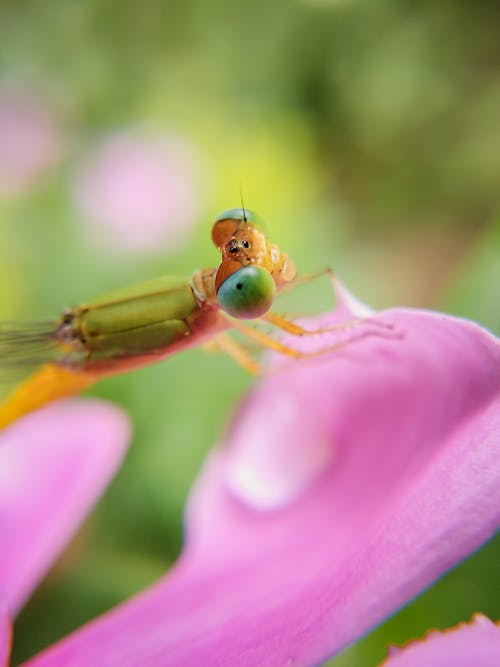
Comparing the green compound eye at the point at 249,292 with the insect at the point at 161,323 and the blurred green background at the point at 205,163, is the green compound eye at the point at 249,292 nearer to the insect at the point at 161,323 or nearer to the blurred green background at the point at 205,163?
the insect at the point at 161,323

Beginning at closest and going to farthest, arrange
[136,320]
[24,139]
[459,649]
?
[459,649], [136,320], [24,139]

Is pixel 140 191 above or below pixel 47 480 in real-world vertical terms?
above

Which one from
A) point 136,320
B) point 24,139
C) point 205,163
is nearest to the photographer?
point 136,320

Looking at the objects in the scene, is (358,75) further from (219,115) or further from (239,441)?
(239,441)

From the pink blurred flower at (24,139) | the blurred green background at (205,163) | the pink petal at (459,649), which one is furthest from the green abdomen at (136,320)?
the pink blurred flower at (24,139)

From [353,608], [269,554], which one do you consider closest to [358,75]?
[269,554]

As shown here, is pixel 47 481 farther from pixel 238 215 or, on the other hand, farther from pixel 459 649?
pixel 459 649

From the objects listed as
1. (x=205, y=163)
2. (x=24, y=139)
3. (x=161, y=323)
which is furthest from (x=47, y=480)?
(x=24, y=139)
